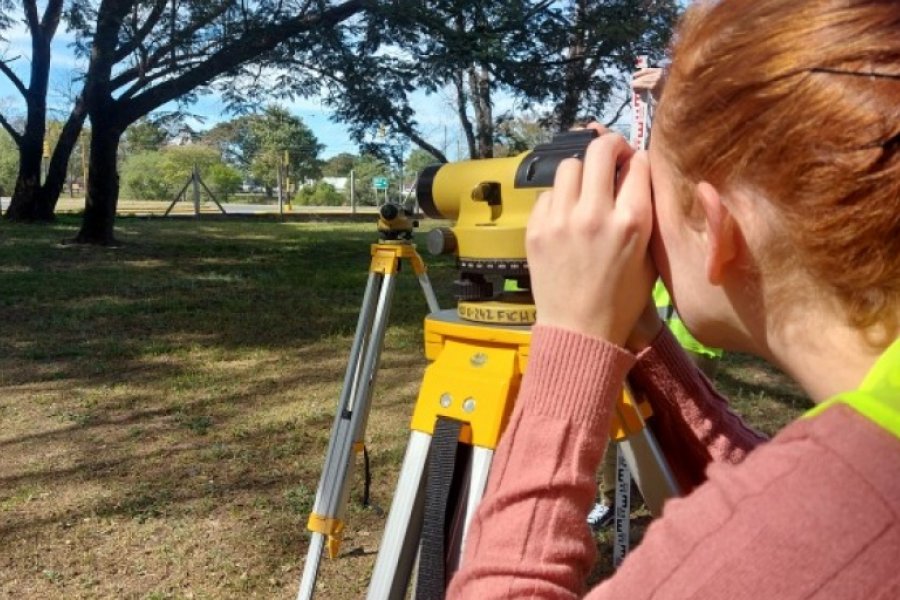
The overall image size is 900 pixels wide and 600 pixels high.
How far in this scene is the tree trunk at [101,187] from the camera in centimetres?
1113

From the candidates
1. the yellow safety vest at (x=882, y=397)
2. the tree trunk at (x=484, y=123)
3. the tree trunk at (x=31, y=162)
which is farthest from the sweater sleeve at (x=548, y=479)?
the tree trunk at (x=31, y=162)

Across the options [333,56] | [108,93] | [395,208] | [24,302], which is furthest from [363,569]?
[108,93]

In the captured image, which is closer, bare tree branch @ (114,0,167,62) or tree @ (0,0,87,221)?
bare tree branch @ (114,0,167,62)

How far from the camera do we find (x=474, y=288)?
1385 millimetres

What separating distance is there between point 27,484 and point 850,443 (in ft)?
A: 11.2

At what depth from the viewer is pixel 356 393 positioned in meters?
2.28

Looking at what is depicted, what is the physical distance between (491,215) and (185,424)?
10.4 ft

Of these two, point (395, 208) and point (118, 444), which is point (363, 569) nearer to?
point (395, 208)

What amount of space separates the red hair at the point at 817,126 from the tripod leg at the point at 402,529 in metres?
0.82

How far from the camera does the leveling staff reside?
54 cm

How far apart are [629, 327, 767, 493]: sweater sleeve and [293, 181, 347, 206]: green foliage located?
123ft

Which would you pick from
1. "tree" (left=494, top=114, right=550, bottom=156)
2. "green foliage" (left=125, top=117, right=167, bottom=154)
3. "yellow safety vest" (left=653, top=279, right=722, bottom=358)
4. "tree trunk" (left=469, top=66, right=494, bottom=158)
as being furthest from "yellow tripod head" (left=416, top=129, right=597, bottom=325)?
"green foliage" (left=125, top=117, right=167, bottom=154)

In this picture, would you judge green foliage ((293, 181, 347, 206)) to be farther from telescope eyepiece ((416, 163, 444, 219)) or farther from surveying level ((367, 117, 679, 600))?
surveying level ((367, 117, 679, 600))

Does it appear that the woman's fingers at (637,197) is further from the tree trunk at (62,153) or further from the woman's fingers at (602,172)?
the tree trunk at (62,153)
